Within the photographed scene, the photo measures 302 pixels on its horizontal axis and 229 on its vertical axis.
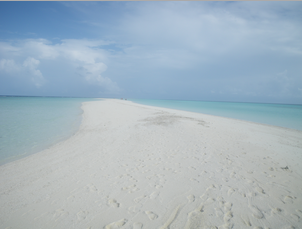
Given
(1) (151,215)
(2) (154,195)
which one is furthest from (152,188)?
(1) (151,215)

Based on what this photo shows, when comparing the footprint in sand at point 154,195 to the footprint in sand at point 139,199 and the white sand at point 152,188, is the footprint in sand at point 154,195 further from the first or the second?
the footprint in sand at point 139,199

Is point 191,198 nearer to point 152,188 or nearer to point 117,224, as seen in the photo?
point 152,188

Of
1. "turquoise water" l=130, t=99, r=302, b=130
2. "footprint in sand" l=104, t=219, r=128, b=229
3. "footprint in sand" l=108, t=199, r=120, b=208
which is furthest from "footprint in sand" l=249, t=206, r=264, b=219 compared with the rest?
"turquoise water" l=130, t=99, r=302, b=130

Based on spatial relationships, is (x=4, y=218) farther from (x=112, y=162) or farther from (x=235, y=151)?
(x=235, y=151)

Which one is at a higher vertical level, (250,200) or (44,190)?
(250,200)

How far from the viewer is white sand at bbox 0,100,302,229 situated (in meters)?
3.40

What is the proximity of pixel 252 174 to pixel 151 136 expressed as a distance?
614 centimetres

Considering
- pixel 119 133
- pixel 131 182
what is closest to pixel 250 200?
pixel 131 182

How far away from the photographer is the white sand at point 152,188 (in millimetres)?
3404

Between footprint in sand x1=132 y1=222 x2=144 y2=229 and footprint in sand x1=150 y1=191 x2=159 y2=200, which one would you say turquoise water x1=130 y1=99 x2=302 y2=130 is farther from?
footprint in sand x1=132 y1=222 x2=144 y2=229

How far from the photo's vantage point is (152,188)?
452cm

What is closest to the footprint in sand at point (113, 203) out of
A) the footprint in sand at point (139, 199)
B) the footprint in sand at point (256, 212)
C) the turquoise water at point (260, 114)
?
the footprint in sand at point (139, 199)

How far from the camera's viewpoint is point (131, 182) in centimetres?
483

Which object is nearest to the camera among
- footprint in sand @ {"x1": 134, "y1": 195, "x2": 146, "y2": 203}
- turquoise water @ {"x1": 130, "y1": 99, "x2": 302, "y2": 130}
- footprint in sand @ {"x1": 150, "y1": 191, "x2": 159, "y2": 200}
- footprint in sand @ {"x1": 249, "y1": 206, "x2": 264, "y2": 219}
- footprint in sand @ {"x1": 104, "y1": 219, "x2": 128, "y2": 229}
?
footprint in sand @ {"x1": 104, "y1": 219, "x2": 128, "y2": 229}
